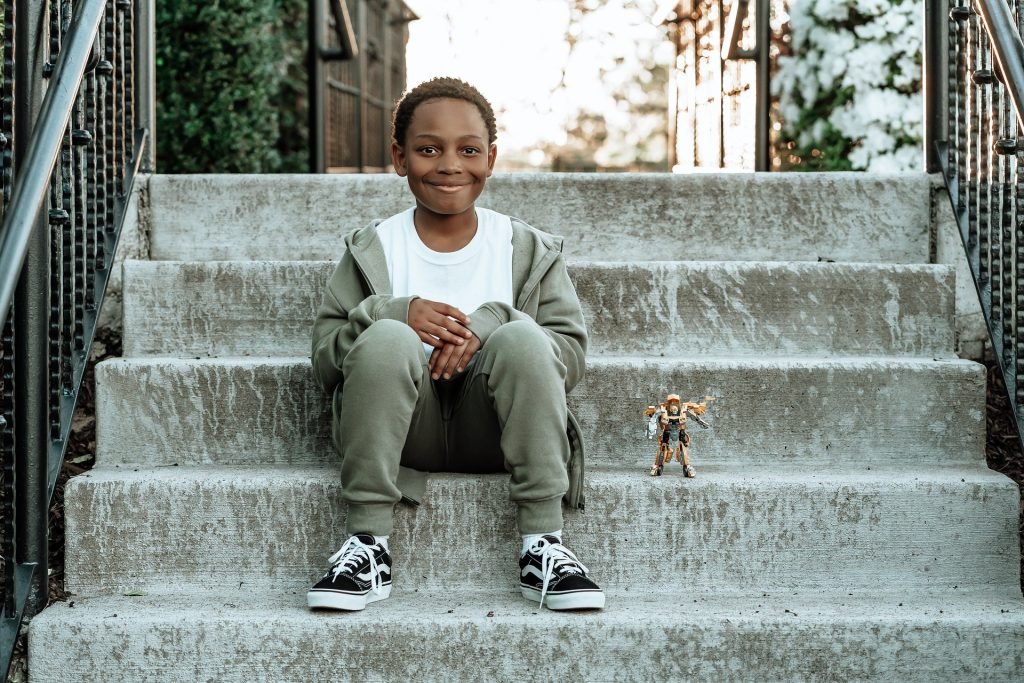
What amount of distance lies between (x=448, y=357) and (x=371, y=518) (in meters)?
0.38

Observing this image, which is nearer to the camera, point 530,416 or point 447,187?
point 530,416

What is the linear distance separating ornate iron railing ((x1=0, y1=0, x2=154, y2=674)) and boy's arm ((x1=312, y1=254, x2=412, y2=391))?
1.89 feet

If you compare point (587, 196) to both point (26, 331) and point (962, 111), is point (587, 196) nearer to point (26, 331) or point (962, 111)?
point (962, 111)

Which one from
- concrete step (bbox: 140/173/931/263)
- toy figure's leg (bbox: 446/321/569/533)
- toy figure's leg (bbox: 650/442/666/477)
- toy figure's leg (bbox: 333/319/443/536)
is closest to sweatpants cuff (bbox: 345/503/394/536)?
toy figure's leg (bbox: 333/319/443/536)

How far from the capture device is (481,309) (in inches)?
92.5

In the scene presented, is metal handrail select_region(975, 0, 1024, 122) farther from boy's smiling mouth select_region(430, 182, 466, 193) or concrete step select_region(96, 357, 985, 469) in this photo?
boy's smiling mouth select_region(430, 182, 466, 193)

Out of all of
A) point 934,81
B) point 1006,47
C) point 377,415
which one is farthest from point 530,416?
point 934,81

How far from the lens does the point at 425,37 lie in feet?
35.0

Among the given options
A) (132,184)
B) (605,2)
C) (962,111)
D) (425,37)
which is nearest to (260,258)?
(132,184)

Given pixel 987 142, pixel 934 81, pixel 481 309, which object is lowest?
pixel 481 309

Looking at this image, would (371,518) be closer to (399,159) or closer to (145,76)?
(399,159)

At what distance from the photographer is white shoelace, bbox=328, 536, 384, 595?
212cm

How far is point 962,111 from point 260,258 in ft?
7.13

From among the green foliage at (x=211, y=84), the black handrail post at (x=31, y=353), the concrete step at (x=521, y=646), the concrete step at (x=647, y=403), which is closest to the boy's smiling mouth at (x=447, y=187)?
the concrete step at (x=647, y=403)
